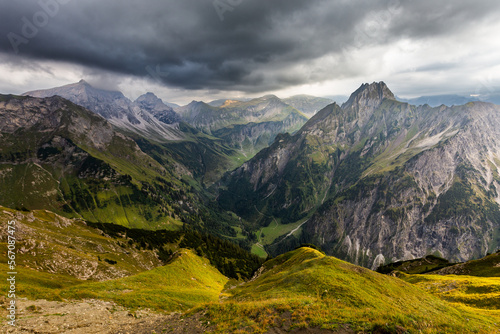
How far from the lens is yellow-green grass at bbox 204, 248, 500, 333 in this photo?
66.9ft

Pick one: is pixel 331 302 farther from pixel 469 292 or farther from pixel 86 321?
pixel 469 292

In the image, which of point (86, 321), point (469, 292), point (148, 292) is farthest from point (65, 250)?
point (469, 292)

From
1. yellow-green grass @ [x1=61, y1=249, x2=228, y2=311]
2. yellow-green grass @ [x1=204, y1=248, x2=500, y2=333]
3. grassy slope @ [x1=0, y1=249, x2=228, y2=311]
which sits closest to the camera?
yellow-green grass @ [x1=204, y1=248, x2=500, y2=333]

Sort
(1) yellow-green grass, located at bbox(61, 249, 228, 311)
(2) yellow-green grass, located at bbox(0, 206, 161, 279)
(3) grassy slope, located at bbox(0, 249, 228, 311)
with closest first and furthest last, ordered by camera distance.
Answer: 1. (3) grassy slope, located at bbox(0, 249, 228, 311)
2. (1) yellow-green grass, located at bbox(61, 249, 228, 311)
3. (2) yellow-green grass, located at bbox(0, 206, 161, 279)

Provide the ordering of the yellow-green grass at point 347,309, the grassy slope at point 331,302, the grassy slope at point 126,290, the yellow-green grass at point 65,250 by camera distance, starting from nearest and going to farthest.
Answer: the yellow-green grass at point 347,309, the grassy slope at point 331,302, the grassy slope at point 126,290, the yellow-green grass at point 65,250

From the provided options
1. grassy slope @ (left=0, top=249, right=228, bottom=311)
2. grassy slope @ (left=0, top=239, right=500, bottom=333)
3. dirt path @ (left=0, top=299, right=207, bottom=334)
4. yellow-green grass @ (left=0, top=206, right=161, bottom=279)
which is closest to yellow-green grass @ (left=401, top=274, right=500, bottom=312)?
grassy slope @ (left=0, top=239, right=500, bottom=333)

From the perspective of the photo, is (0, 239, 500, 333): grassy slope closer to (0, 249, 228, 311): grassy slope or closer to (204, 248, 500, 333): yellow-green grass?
(204, 248, 500, 333): yellow-green grass

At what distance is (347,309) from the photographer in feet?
79.4

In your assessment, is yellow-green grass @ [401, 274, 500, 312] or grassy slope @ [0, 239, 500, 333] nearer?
grassy slope @ [0, 239, 500, 333]

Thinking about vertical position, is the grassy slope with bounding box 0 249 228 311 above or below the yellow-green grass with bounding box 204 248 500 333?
below

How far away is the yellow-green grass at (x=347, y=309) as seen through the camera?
20391 mm

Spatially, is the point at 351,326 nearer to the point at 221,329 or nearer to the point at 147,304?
the point at 221,329

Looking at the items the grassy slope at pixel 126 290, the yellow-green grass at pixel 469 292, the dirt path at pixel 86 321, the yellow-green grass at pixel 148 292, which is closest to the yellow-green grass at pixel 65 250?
the grassy slope at pixel 126 290

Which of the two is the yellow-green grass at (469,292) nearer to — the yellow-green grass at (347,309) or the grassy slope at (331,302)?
the grassy slope at (331,302)
